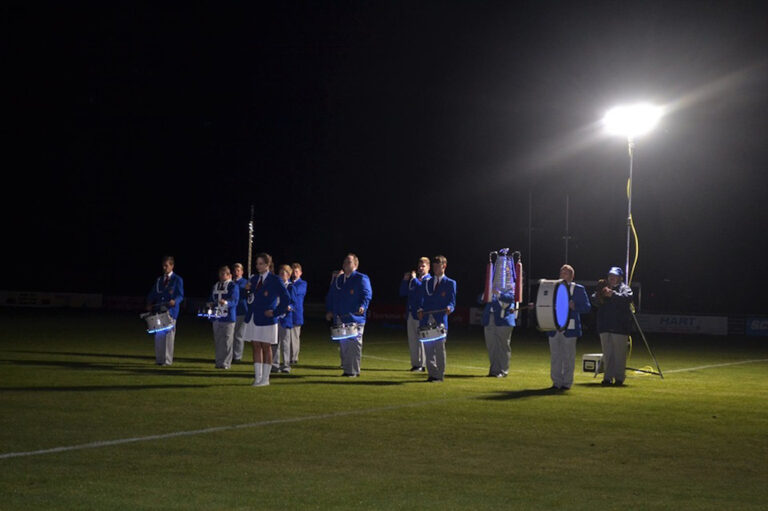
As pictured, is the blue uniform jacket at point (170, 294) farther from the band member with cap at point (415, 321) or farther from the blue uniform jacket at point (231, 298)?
the band member with cap at point (415, 321)

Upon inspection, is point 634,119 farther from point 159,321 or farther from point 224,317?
point 159,321

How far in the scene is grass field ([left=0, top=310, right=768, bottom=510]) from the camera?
7359 mm

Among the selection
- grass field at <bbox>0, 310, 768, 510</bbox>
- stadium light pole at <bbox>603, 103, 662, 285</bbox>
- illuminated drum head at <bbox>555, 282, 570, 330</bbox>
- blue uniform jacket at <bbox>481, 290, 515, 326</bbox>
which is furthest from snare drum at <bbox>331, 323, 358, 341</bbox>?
stadium light pole at <bbox>603, 103, 662, 285</bbox>

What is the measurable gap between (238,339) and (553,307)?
814 centimetres

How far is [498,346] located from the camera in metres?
18.1

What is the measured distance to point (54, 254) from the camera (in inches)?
2699

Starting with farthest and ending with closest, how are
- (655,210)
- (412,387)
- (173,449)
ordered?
1. (655,210)
2. (412,387)
3. (173,449)

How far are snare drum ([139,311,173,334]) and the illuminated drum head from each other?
799 centimetres

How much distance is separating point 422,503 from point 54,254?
66236 millimetres

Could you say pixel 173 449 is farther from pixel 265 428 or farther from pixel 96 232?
pixel 96 232

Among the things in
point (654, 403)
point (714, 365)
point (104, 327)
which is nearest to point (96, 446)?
point (654, 403)

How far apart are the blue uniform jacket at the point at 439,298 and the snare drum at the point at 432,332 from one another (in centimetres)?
24

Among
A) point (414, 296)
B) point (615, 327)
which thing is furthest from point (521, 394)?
point (414, 296)

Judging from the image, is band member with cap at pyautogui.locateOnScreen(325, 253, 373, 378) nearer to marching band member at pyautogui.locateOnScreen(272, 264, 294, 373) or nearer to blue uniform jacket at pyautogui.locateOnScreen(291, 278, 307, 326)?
marching band member at pyautogui.locateOnScreen(272, 264, 294, 373)
